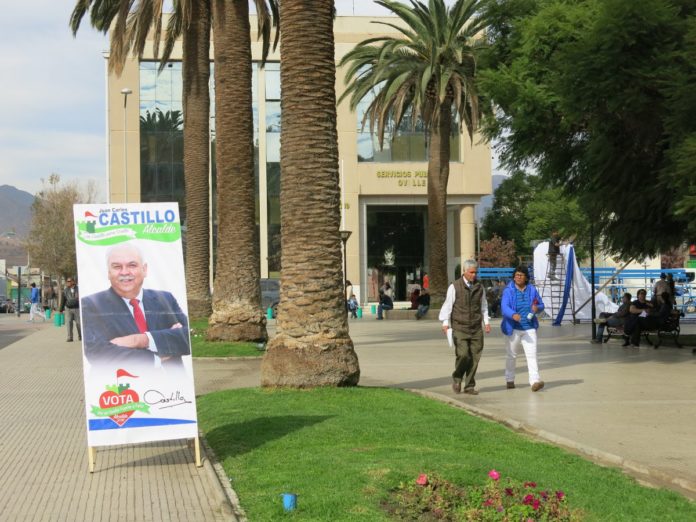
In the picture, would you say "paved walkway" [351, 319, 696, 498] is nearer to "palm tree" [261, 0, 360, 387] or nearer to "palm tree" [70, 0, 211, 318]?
"palm tree" [261, 0, 360, 387]

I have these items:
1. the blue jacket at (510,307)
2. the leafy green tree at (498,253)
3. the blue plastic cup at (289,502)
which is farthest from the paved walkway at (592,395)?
the leafy green tree at (498,253)

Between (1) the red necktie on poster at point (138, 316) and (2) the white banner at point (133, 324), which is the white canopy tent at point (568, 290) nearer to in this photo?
(2) the white banner at point (133, 324)

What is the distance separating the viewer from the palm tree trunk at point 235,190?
2111 centimetres

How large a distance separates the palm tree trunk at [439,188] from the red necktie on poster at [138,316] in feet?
93.6

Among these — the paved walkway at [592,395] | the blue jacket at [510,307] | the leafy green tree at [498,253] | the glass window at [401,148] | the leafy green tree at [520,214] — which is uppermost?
the glass window at [401,148]

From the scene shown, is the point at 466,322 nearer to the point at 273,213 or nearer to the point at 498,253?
the point at 273,213

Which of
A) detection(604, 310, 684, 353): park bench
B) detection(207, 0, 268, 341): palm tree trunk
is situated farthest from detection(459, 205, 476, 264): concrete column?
detection(207, 0, 268, 341): palm tree trunk

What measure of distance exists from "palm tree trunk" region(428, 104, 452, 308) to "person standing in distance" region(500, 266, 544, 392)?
22.7 metres

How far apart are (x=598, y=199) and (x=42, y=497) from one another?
600 inches

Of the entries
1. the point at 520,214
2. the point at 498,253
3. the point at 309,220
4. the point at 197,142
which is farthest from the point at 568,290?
the point at 520,214

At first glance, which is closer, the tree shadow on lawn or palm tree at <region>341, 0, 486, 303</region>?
the tree shadow on lawn

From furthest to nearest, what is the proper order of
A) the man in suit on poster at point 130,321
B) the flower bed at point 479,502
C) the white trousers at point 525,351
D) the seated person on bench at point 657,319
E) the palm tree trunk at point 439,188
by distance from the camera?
the palm tree trunk at point 439,188 < the seated person on bench at point 657,319 < the white trousers at point 525,351 < the man in suit on poster at point 130,321 < the flower bed at point 479,502

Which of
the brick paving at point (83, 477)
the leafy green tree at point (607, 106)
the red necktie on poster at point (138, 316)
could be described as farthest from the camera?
the leafy green tree at point (607, 106)

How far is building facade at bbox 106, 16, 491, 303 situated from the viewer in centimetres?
6084
